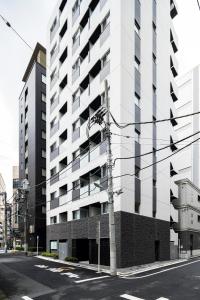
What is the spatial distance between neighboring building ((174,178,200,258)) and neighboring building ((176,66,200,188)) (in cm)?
2031

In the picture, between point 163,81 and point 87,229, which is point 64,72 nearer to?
point 163,81

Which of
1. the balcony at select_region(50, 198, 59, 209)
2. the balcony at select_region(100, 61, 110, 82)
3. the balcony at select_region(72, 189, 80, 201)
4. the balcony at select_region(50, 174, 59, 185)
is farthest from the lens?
the balcony at select_region(50, 174, 59, 185)

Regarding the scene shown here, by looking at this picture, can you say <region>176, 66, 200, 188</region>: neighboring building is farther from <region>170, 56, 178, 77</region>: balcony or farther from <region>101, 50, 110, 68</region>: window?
<region>101, 50, 110, 68</region>: window

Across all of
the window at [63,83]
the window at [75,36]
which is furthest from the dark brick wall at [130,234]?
the window at [75,36]

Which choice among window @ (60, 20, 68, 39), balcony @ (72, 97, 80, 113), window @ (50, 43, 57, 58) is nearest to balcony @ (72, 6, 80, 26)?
window @ (60, 20, 68, 39)

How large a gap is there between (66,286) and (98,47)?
22.1 meters

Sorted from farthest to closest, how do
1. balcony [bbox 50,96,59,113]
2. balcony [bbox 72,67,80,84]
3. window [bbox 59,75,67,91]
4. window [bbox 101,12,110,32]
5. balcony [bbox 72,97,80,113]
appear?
balcony [bbox 50,96,59,113]
window [bbox 59,75,67,91]
balcony [bbox 72,67,80,84]
balcony [bbox 72,97,80,113]
window [bbox 101,12,110,32]

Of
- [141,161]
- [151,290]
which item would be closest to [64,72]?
[141,161]

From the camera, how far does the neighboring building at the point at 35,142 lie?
167ft

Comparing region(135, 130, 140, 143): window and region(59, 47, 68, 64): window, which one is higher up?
region(59, 47, 68, 64): window

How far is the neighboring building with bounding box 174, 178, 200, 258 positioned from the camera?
4531cm

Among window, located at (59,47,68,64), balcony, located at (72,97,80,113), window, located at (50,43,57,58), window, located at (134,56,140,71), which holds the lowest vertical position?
balcony, located at (72,97,80,113)

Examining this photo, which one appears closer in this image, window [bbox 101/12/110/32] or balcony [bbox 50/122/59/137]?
window [bbox 101/12/110/32]

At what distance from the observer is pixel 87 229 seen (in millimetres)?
29656
